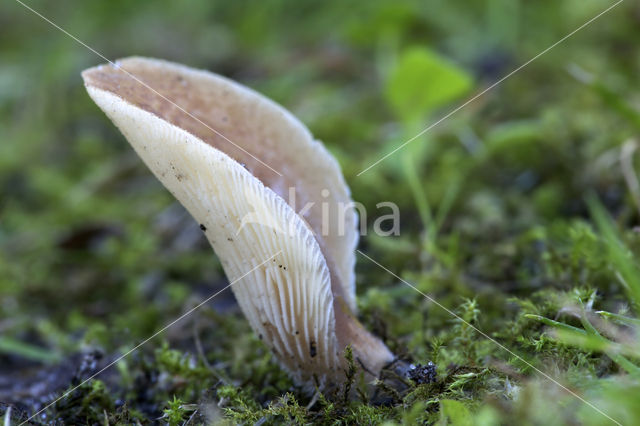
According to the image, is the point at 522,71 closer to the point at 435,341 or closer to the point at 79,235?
the point at 435,341

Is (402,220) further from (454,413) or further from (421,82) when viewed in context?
(454,413)

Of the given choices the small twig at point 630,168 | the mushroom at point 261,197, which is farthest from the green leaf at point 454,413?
the small twig at point 630,168

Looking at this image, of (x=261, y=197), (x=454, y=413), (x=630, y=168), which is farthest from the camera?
(x=630, y=168)

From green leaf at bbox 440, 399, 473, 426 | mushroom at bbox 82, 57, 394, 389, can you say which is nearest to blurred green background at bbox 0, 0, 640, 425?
green leaf at bbox 440, 399, 473, 426

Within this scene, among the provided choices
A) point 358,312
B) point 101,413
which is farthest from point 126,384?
point 358,312

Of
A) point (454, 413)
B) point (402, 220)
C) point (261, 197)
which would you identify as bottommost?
point (402, 220)

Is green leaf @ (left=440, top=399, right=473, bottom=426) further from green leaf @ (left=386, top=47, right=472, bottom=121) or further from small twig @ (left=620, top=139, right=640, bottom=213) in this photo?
green leaf @ (left=386, top=47, right=472, bottom=121)

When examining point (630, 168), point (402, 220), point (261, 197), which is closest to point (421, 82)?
point (402, 220)
